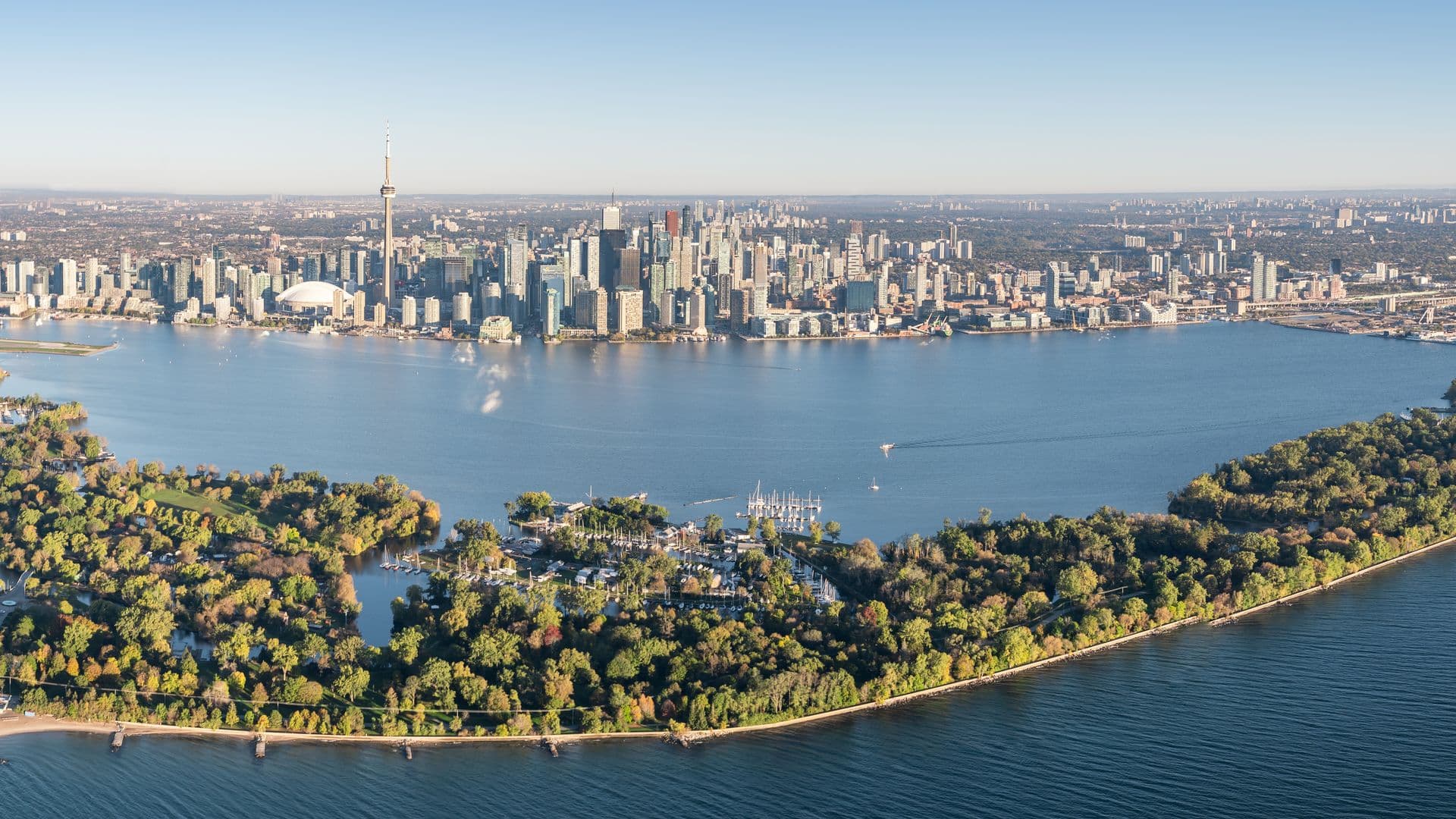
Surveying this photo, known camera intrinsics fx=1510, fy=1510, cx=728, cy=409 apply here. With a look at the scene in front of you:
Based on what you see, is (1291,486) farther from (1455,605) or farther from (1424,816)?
(1424,816)

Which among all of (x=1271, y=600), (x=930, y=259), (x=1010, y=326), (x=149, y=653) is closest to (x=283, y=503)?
(x=149, y=653)

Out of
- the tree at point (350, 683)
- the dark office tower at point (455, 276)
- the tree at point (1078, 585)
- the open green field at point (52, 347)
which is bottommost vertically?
the tree at point (350, 683)

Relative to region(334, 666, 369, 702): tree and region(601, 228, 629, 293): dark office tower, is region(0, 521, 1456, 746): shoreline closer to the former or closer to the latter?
region(334, 666, 369, 702): tree

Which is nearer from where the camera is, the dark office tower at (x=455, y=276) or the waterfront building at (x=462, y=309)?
the waterfront building at (x=462, y=309)

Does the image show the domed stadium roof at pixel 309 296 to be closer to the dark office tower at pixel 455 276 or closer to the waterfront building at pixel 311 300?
the waterfront building at pixel 311 300

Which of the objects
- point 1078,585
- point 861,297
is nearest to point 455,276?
point 861,297

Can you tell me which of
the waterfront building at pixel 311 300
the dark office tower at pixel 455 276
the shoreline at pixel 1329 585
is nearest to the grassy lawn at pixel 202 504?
the shoreline at pixel 1329 585

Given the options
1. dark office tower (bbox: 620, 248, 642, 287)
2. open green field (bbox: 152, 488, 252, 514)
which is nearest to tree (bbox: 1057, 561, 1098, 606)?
open green field (bbox: 152, 488, 252, 514)
